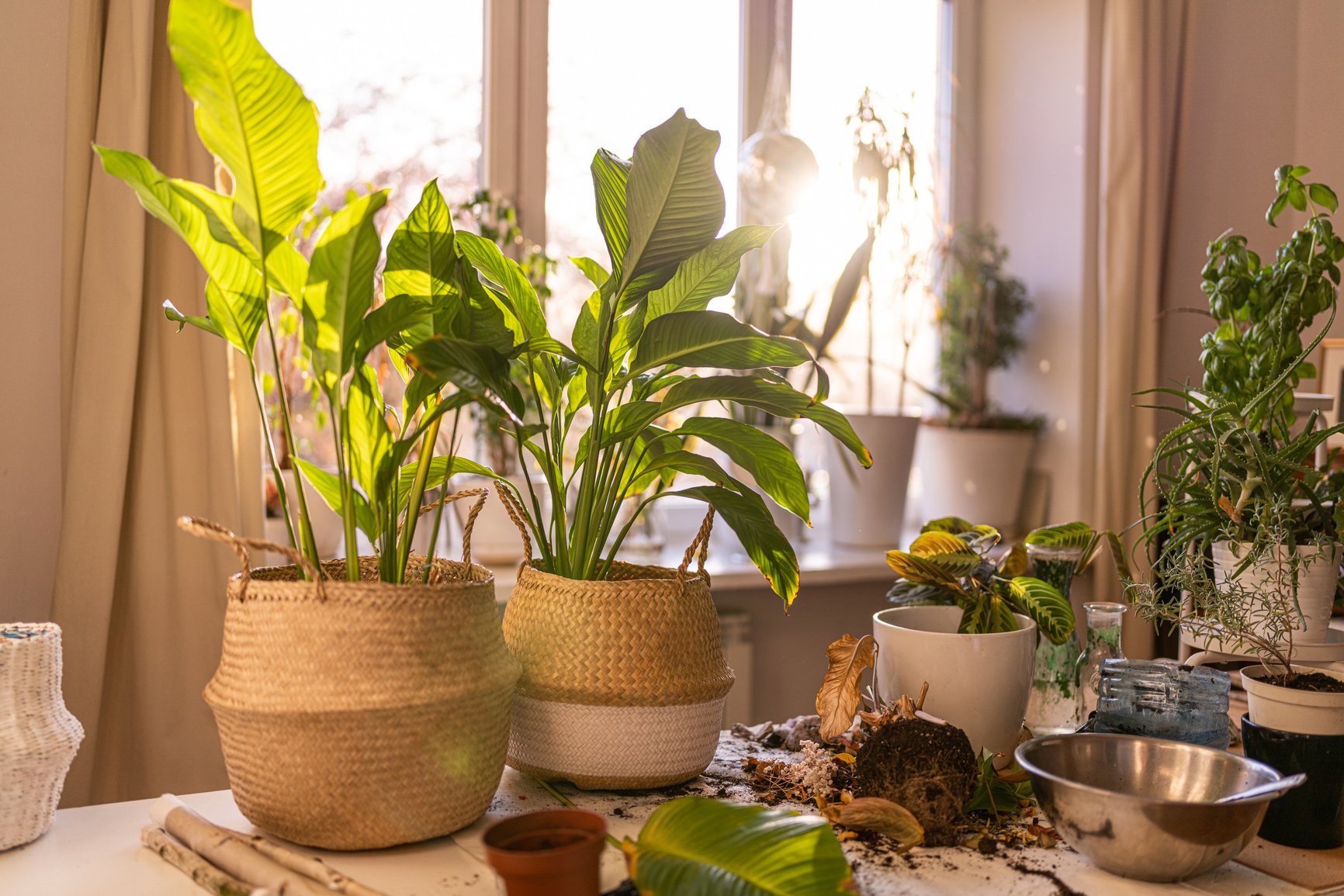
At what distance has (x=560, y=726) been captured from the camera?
0.92 metres

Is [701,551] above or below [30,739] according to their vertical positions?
above

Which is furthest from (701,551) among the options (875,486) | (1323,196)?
(875,486)

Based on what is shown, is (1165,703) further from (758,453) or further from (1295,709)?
(758,453)

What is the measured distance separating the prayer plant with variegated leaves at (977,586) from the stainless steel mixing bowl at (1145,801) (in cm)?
17

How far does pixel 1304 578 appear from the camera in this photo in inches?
42.6

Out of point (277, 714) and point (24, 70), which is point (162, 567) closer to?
point (24, 70)

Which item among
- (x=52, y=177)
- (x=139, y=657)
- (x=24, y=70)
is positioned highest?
(x=24, y=70)

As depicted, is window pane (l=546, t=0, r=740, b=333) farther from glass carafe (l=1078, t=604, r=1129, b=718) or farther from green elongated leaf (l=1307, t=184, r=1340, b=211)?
glass carafe (l=1078, t=604, r=1129, b=718)

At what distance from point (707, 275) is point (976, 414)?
173 cm

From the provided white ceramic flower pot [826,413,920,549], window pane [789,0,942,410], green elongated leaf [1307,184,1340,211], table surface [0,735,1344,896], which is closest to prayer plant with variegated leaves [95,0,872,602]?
table surface [0,735,1344,896]

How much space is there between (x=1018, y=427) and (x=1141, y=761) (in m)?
1.73

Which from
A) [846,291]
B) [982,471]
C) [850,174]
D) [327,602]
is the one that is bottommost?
[327,602]

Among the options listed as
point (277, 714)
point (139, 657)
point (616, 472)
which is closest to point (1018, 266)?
point (616, 472)

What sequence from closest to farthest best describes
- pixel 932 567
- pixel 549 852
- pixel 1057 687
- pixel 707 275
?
pixel 549 852
pixel 707 275
pixel 932 567
pixel 1057 687
